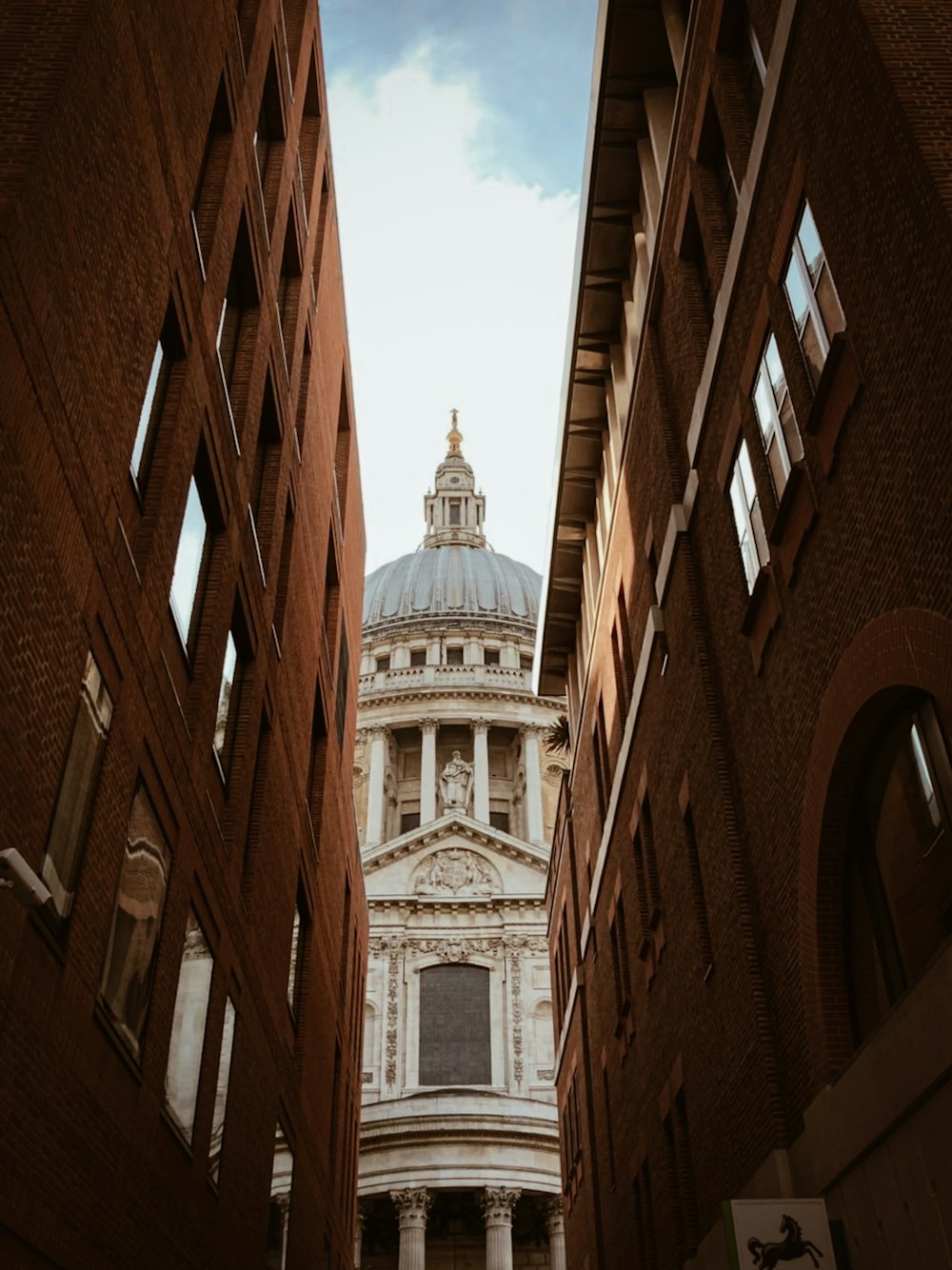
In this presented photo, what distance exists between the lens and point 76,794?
39.0 ft

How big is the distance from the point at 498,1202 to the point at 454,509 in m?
81.7

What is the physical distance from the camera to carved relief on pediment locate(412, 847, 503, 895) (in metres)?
57.5

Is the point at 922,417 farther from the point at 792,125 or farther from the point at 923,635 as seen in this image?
the point at 792,125

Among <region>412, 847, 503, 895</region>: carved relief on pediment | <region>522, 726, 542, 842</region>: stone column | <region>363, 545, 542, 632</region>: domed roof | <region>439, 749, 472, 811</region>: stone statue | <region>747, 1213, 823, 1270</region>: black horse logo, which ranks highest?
<region>363, 545, 542, 632</region>: domed roof

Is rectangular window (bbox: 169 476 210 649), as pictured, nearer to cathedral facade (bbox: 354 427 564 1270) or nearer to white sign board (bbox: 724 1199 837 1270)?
white sign board (bbox: 724 1199 837 1270)

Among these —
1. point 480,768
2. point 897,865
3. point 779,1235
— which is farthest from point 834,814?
point 480,768

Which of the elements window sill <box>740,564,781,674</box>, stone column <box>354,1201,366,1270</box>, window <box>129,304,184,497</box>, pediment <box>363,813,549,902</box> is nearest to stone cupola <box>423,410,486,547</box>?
pediment <box>363,813,549,902</box>

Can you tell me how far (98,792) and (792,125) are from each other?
943 centimetres

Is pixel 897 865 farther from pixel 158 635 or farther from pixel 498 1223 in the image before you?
pixel 498 1223

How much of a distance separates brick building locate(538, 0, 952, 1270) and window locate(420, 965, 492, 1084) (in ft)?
89.8

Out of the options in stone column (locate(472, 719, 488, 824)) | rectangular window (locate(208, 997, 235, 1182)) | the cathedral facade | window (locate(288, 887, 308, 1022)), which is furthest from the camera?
stone column (locate(472, 719, 488, 824))

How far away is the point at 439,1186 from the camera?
45.9 m

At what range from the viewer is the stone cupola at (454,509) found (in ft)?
385

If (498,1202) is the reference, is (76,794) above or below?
below
